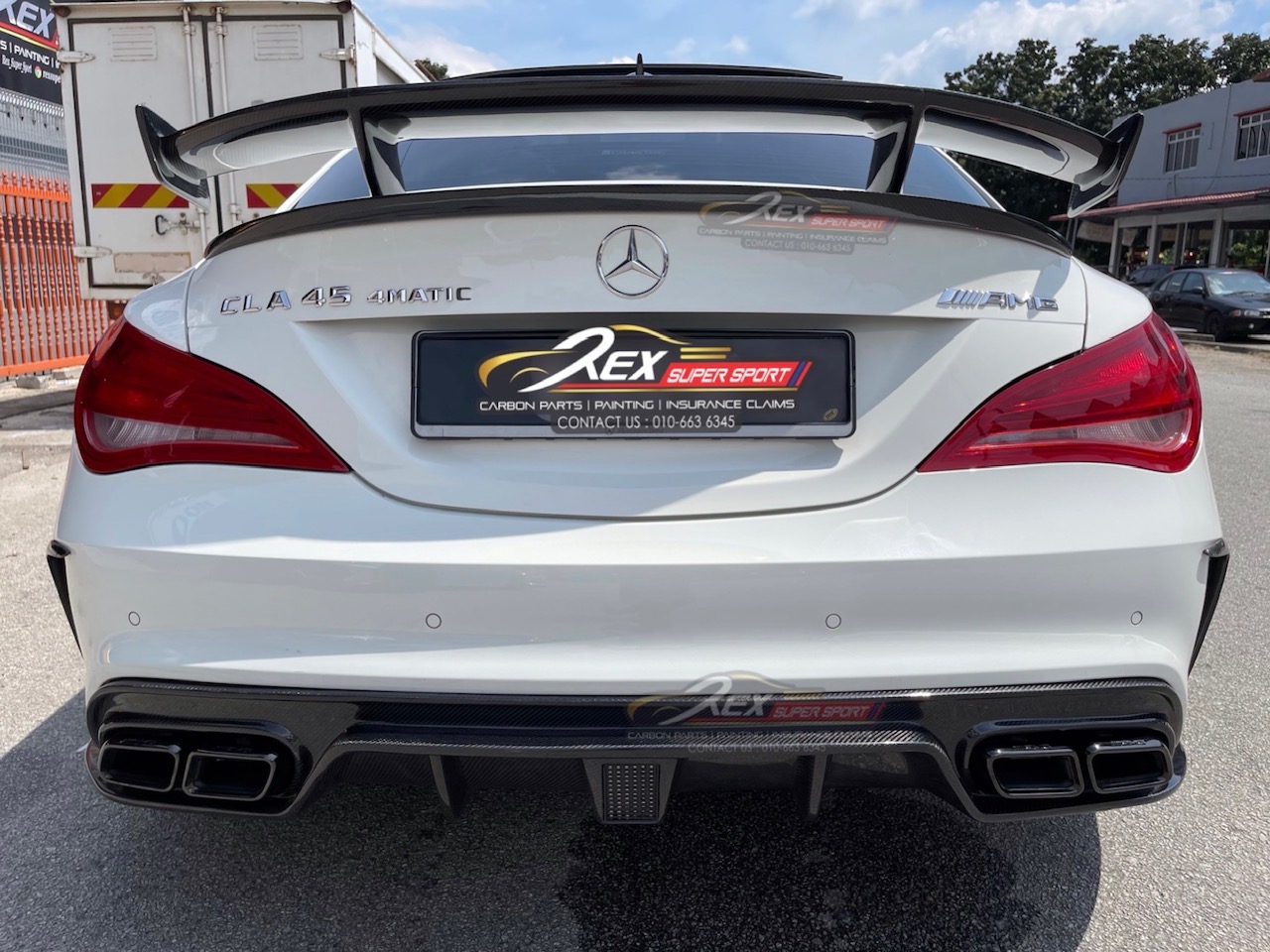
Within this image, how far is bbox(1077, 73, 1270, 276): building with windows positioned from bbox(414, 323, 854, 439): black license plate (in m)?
34.1

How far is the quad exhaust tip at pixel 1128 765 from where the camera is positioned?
165 centimetres

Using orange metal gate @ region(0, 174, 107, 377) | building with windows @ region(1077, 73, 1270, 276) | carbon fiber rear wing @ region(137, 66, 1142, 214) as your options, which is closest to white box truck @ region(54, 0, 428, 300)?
orange metal gate @ region(0, 174, 107, 377)

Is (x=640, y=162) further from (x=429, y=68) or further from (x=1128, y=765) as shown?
(x=429, y=68)

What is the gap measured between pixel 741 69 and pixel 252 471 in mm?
2386

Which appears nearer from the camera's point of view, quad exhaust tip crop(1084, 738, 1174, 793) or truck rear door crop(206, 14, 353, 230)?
quad exhaust tip crop(1084, 738, 1174, 793)

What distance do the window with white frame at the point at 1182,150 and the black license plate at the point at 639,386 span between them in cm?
4281

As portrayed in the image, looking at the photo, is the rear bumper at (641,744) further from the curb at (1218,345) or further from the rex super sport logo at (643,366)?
the curb at (1218,345)

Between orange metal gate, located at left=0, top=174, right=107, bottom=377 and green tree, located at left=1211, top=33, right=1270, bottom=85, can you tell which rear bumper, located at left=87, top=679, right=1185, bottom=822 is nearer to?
orange metal gate, located at left=0, top=174, right=107, bottom=377

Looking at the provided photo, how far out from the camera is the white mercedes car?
1.57 m

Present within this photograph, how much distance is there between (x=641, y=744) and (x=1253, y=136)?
4073 centimetres

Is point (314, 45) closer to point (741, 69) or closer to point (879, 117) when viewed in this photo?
point (741, 69)

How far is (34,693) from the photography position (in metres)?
3.00

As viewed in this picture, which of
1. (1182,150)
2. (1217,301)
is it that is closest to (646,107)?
(1217,301)

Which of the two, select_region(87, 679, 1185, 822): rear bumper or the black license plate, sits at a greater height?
the black license plate
